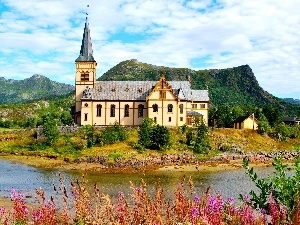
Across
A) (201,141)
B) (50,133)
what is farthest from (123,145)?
(50,133)

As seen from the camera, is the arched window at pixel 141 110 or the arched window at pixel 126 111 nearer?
the arched window at pixel 141 110

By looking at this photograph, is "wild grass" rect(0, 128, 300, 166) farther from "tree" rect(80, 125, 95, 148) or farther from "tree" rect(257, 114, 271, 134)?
"tree" rect(257, 114, 271, 134)

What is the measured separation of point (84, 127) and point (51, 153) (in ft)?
28.5

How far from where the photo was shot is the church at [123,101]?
81.1 m

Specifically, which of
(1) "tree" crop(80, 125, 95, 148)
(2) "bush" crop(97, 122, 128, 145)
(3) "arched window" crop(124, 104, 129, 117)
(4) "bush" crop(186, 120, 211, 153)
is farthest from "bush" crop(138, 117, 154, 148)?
(3) "arched window" crop(124, 104, 129, 117)

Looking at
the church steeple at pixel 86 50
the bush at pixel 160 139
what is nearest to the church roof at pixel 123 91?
the church steeple at pixel 86 50

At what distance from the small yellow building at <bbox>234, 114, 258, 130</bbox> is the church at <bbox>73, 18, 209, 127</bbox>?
10120 mm

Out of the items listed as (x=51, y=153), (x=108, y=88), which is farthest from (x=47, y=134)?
(x=108, y=88)

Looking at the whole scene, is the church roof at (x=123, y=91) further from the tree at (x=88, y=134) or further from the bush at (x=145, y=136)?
the bush at (x=145, y=136)

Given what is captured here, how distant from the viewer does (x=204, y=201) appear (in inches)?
A: 288

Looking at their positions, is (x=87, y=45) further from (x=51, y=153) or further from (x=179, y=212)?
(x=179, y=212)

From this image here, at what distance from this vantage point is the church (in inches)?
3194

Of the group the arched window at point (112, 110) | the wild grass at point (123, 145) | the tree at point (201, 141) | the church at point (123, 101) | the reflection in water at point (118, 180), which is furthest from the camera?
the arched window at point (112, 110)

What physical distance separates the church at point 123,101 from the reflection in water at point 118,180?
23.7 meters
